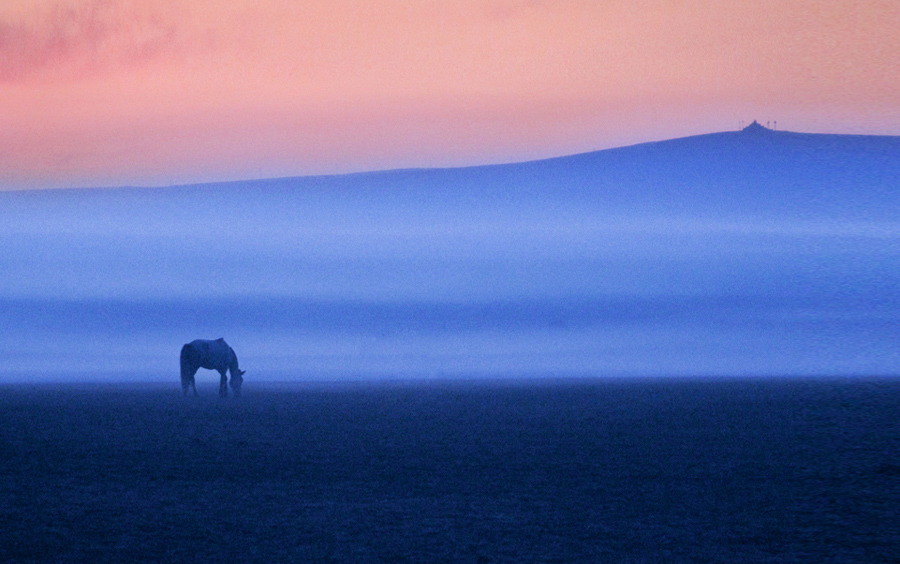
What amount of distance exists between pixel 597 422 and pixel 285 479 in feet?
34.7

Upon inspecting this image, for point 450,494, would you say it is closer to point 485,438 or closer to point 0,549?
point 0,549

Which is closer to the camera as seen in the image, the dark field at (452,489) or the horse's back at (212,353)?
the dark field at (452,489)

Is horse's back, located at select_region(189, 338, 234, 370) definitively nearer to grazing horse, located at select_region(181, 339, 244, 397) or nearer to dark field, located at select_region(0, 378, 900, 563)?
grazing horse, located at select_region(181, 339, 244, 397)

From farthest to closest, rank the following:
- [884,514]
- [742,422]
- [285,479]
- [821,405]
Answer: [821,405]
[742,422]
[285,479]
[884,514]

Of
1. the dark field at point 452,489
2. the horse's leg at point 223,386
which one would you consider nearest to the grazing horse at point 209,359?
the horse's leg at point 223,386

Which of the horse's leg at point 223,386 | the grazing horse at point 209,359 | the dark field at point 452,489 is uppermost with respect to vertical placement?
the grazing horse at point 209,359

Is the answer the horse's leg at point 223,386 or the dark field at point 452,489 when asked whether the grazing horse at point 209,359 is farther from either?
the dark field at point 452,489

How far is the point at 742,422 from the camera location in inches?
907

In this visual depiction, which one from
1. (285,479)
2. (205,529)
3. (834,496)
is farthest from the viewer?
(285,479)

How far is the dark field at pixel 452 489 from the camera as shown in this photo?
32.5 feet

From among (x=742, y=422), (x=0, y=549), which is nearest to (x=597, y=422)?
(x=742, y=422)

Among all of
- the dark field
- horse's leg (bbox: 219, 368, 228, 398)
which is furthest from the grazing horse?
the dark field

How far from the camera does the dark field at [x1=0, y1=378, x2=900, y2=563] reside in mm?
9914

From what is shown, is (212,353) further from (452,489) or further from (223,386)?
(452,489)
